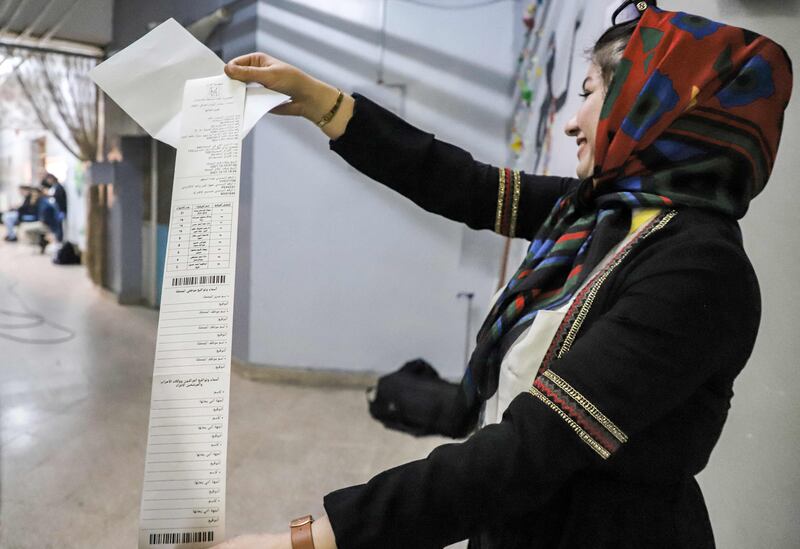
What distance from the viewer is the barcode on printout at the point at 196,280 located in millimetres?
391

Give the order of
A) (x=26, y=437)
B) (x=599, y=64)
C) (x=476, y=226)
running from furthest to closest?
(x=26, y=437) → (x=476, y=226) → (x=599, y=64)

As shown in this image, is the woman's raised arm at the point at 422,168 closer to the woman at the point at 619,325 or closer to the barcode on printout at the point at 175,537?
the woman at the point at 619,325

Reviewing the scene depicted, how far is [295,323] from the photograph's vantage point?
230cm

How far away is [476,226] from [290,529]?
19.1 inches

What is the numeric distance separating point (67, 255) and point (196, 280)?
557 mm

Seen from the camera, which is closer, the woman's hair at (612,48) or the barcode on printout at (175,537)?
the barcode on printout at (175,537)

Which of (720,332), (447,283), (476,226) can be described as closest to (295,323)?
(447,283)

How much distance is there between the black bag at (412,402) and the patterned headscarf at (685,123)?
148 cm

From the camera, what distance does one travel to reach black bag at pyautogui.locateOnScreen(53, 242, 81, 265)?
774 mm

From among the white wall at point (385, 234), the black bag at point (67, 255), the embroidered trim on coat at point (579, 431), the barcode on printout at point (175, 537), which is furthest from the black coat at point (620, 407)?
the white wall at point (385, 234)

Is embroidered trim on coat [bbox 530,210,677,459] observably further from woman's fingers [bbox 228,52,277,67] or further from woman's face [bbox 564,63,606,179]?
woman's fingers [bbox 228,52,277,67]

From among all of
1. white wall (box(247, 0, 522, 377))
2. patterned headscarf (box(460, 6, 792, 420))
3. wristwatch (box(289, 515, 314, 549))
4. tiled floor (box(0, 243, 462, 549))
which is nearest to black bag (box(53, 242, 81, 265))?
tiled floor (box(0, 243, 462, 549))

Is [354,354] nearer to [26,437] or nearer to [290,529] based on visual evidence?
[26,437]

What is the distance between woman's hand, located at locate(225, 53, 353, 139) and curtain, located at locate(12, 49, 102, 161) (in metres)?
0.16
